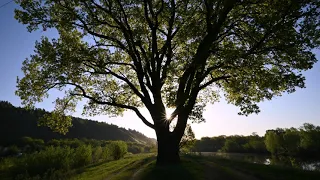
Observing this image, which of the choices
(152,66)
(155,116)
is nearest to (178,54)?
(152,66)

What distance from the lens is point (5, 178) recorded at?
80.8 feet

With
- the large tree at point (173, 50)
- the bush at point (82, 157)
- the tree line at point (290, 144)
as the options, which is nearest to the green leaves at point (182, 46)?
the large tree at point (173, 50)

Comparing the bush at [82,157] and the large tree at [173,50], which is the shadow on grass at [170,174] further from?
the bush at [82,157]

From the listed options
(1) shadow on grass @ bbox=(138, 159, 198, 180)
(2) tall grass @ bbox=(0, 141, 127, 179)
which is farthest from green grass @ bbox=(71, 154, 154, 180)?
(2) tall grass @ bbox=(0, 141, 127, 179)

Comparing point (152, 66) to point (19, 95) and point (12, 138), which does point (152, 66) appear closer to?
point (19, 95)

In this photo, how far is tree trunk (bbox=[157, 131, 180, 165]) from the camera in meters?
21.3

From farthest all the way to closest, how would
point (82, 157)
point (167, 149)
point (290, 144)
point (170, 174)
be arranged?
point (290, 144)
point (82, 157)
point (167, 149)
point (170, 174)

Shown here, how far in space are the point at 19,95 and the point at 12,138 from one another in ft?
436

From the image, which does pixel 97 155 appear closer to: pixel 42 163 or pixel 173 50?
pixel 42 163

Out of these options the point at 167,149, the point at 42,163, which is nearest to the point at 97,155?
the point at 42,163

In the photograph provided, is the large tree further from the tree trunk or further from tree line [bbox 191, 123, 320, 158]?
tree line [bbox 191, 123, 320, 158]

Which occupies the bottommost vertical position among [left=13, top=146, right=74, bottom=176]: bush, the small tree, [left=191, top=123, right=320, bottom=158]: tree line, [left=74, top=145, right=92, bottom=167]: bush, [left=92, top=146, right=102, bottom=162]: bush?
[left=13, top=146, right=74, bottom=176]: bush

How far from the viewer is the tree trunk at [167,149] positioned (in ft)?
69.8

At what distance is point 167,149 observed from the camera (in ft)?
70.4
